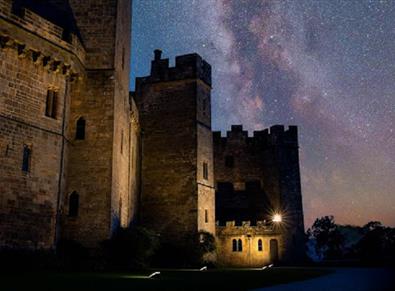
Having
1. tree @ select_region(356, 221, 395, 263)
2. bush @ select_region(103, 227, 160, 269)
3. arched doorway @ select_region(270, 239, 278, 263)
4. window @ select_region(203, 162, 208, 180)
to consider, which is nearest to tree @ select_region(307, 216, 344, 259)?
tree @ select_region(356, 221, 395, 263)

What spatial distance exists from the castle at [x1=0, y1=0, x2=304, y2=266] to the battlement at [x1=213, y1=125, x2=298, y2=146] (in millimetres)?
7934

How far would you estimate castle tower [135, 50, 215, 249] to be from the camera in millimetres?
27812

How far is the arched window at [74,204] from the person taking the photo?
19250mm

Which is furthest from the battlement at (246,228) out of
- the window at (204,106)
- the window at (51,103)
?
the window at (51,103)

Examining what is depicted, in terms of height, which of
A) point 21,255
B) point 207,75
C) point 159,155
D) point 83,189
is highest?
point 207,75

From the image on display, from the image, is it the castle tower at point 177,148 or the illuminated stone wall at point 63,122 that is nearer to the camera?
the illuminated stone wall at point 63,122

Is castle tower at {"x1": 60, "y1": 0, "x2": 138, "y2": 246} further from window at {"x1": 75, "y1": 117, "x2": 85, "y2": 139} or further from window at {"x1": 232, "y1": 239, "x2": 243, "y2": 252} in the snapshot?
window at {"x1": 232, "y1": 239, "x2": 243, "y2": 252}

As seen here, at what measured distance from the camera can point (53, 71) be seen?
18.8 meters

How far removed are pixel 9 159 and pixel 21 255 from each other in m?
3.42

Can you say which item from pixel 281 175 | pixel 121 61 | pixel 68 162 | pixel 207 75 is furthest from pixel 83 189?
pixel 281 175

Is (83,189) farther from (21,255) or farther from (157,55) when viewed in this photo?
(157,55)

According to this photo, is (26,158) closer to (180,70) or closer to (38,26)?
(38,26)

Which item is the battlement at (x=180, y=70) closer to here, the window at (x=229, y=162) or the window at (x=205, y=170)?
the window at (x=205, y=170)

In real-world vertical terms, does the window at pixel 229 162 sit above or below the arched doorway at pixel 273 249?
above
